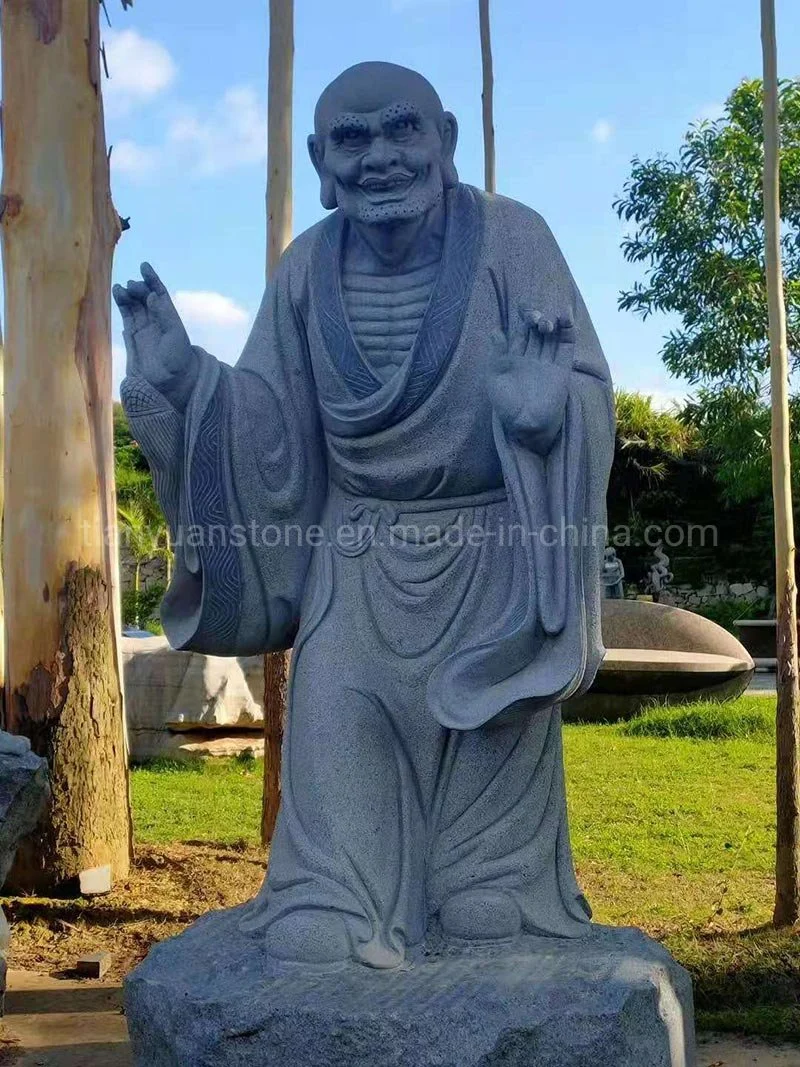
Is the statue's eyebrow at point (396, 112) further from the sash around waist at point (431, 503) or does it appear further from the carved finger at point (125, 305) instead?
the sash around waist at point (431, 503)

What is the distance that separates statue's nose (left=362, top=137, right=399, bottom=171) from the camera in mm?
2834

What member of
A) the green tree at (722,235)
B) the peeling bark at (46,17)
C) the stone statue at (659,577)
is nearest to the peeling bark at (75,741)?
the peeling bark at (46,17)

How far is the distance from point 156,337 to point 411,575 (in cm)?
85

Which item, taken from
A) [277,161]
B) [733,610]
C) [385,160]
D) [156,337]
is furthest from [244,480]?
[733,610]

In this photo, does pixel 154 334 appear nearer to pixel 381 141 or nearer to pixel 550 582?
pixel 381 141

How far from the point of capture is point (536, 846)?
9.31 feet

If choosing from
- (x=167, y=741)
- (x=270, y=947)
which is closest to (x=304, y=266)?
(x=270, y=947)

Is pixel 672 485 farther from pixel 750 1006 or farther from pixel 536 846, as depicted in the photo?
pixel 536 846

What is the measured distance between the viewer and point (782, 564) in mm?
5254

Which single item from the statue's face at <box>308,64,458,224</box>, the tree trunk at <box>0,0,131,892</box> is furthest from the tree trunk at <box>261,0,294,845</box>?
the statue's face at <box>308,64,458,224</box>

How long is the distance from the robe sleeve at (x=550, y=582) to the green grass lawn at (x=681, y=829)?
2256 millimetres

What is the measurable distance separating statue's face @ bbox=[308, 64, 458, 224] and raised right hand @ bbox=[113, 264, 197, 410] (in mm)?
516

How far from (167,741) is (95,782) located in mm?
4132

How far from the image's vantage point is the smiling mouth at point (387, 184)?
9.36 feet
